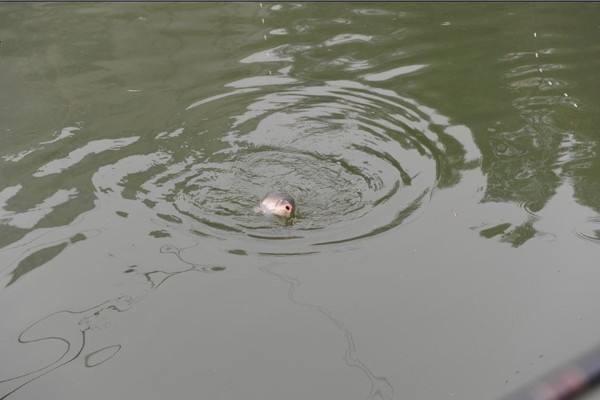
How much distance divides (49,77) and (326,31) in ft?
9.33

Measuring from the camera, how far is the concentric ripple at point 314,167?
5.15 m

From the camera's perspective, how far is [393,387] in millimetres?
3934

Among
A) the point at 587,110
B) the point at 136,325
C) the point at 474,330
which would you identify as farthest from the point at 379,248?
the point at 587,110

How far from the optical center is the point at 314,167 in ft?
19.0

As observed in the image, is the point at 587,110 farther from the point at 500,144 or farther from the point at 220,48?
the point at 220,48

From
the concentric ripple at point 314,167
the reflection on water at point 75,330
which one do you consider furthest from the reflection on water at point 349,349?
the reflection on water at point 75,330

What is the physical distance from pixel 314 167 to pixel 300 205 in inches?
21.9

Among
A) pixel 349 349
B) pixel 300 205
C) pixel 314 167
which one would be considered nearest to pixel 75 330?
pixel 349 349

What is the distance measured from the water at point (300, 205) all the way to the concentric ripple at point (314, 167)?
0.07 ft

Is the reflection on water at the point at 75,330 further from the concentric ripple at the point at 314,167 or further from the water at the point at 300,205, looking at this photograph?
the concentric ripple at the point at 314,167

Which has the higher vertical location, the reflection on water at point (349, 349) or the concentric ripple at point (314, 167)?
the concentric ripple at point (314, 167)

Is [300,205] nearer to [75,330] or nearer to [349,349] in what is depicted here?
[349,349]

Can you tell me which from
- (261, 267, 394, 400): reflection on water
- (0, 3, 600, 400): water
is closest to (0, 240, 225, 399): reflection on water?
(0, 3, 600, 400): water

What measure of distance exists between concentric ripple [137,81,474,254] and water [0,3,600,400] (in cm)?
2
